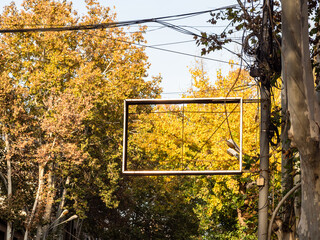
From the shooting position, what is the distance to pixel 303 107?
8.56 meters

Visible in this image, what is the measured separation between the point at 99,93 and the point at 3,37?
18.5 ft

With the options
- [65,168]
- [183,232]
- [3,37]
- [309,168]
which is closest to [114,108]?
[65,168]

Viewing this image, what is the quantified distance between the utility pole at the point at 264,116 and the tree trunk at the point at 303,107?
4.06 meters

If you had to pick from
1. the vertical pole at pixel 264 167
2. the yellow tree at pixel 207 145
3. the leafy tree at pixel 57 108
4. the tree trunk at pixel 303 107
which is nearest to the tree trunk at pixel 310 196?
the tree trunk at pixel 303 107

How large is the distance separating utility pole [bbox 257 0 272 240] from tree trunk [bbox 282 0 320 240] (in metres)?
4.06

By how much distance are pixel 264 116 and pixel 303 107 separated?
4522mm

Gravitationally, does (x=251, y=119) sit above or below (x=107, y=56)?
below

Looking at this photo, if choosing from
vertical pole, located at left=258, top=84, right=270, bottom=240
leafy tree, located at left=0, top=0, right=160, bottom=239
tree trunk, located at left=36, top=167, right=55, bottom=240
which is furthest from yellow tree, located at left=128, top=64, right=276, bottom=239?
vertical pole, located at left=258, top=84, right=270, bottom=240

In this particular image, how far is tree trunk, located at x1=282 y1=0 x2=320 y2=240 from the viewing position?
856 cm

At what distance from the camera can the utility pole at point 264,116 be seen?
42.2 feet

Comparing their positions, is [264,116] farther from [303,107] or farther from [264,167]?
[303,107]

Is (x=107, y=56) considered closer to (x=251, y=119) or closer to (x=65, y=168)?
(x=65, y=168)

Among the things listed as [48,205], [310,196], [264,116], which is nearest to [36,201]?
[48,205]

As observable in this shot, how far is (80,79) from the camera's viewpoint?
105 feet
